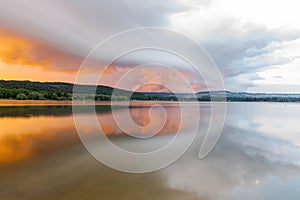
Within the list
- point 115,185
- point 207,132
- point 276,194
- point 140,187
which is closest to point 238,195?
point 276,194

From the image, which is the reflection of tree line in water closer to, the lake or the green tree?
the green tree

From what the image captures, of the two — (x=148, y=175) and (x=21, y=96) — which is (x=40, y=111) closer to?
(x=21, y=96)

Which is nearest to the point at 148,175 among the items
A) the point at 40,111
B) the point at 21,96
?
the point at 40,111

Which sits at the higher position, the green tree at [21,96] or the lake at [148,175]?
the green tree at [21,96]

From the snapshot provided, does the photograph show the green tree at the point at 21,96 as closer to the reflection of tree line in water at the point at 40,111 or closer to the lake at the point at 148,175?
the reflection of tree line in water at the point at 40,111

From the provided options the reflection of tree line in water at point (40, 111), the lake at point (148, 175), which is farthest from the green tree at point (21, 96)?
the lake at point (148, 175)

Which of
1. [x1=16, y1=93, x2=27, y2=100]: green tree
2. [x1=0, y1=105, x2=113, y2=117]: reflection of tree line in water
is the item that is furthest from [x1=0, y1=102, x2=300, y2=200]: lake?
[x1=16, y1=93, x2=27, y2=100]: green tree

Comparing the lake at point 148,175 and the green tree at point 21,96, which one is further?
the green tree at point 21,96

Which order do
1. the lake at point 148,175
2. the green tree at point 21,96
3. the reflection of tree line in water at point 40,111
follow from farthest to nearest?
1. the green tree at point 21,96
2. the reflection of tree line in water at point 40,111
3. the lake at point 148,175

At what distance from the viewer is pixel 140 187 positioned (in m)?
8.33

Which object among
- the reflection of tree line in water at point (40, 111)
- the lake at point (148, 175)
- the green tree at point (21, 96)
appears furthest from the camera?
the green tree at point (21, 96)

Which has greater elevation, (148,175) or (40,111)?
(40,111)

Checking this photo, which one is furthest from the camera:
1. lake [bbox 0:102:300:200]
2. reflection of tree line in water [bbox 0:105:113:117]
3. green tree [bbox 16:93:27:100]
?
green tree [bbox 16:93:27:100]

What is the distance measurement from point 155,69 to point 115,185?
7.39 metres
